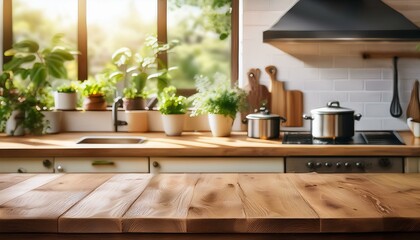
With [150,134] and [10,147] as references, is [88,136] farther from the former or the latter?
[10,147]

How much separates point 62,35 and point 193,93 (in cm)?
108

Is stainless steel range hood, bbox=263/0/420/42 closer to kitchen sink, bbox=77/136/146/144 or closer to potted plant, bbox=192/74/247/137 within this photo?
potted plant, bbox=192/74/247/137

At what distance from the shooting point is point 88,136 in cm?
372

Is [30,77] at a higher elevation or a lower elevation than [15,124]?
higher

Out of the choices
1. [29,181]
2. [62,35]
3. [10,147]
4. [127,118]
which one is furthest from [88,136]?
[29,181]

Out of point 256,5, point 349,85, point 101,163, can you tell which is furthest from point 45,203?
point 349,85

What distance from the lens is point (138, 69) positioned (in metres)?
4.10

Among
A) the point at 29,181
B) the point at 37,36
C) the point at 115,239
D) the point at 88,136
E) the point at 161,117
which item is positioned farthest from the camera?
the point at 37,36

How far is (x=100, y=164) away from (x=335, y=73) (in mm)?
1812

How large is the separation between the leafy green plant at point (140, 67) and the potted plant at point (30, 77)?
0.35 m

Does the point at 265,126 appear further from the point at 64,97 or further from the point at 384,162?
the point at 64,97

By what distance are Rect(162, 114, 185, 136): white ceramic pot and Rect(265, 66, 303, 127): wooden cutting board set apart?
70 centimetres

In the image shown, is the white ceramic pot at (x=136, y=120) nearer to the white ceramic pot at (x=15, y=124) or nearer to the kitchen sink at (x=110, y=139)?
the kitchen sink at (x=110, y=139)

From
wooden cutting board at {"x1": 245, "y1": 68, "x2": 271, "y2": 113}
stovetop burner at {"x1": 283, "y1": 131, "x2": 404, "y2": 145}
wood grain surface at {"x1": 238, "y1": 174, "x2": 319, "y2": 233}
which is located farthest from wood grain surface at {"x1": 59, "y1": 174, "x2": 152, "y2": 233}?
wooden cutting board at {"x1": 245, "y1": 68, "x2": 271, "y2": 113}
